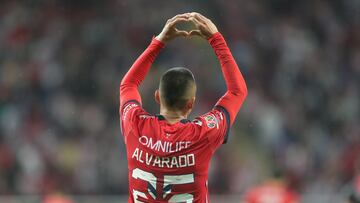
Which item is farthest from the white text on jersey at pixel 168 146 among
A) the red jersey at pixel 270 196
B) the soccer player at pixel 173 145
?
the red jersey at pixel 270 196

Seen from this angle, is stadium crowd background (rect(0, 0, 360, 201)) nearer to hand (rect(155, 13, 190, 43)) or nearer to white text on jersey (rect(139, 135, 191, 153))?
hand (rect(155, 13, 190, 43))

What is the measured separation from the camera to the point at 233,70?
4496 millimetres

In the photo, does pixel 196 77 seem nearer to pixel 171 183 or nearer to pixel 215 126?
pixel 215 126

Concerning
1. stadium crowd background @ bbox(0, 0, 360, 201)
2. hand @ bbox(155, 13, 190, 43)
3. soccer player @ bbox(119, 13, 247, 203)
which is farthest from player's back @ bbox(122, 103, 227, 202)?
stadium crowd background @ bbox(0, 0, 360, 201)

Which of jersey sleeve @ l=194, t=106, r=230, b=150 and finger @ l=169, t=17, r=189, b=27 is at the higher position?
finger @ l=169, t=17, r=189, b=27

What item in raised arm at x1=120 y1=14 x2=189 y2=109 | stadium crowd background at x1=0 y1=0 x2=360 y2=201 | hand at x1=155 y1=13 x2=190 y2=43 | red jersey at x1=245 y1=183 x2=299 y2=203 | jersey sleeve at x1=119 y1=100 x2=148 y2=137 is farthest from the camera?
stadium crowd background at x1=0 y1=0 x2=360 y2=201

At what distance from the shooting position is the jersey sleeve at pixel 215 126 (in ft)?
14.1

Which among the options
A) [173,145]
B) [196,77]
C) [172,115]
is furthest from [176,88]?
[196,77]

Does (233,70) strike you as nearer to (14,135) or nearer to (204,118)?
(204,118)

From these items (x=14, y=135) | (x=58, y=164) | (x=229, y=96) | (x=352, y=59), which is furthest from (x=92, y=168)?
(x=229, y=96)

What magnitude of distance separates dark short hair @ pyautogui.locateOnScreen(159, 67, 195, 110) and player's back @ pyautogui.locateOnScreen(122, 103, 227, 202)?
113 mm

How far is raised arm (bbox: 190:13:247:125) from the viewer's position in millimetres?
4465

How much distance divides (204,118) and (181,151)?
0.22 metres

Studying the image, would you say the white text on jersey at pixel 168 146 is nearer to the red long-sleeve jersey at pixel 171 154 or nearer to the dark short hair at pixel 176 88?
the red long-sleeve jersey at pixel 171 154
